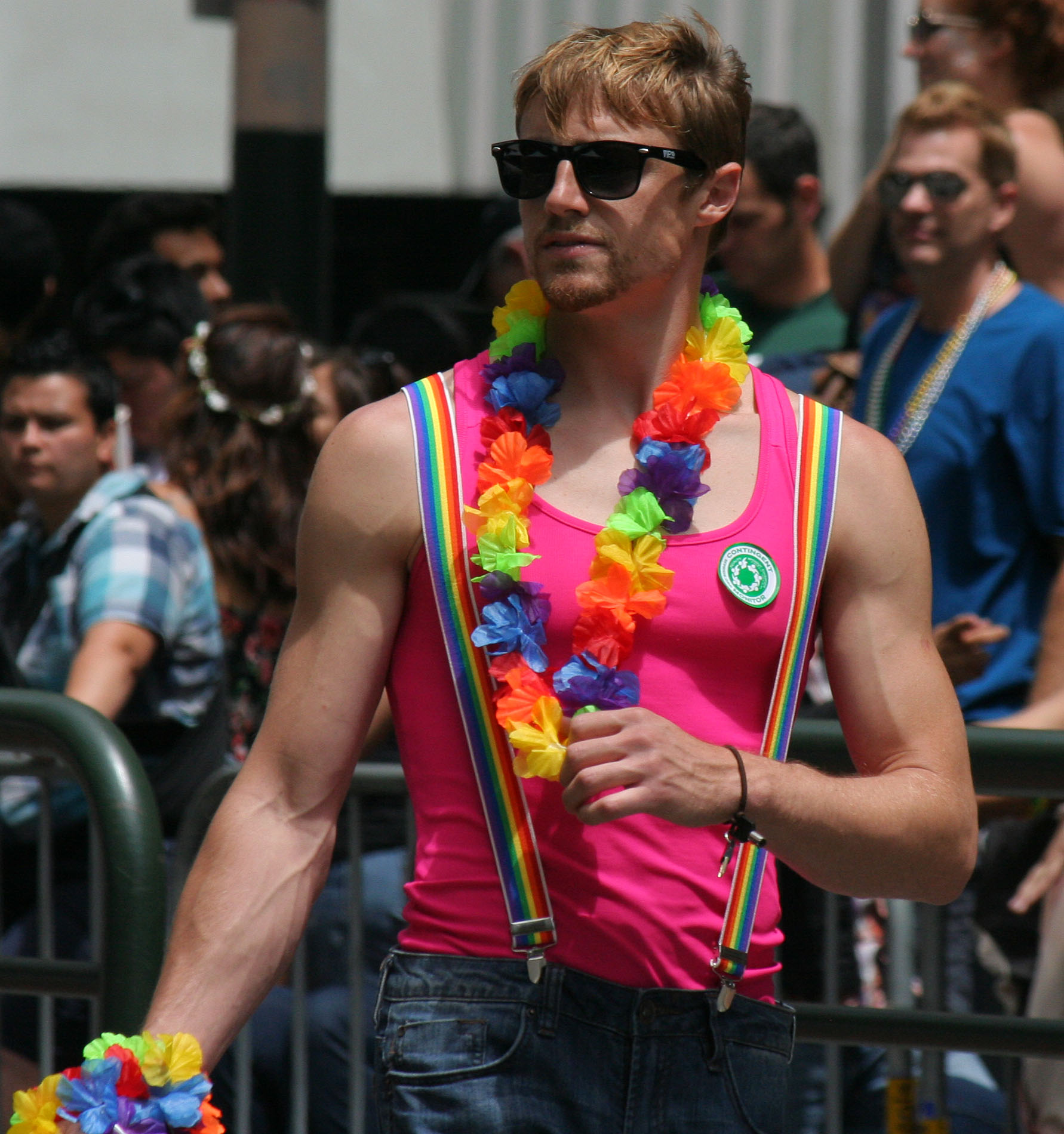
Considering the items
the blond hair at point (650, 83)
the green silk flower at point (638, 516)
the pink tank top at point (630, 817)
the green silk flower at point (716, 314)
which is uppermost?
the blond hair at point (650, 83)

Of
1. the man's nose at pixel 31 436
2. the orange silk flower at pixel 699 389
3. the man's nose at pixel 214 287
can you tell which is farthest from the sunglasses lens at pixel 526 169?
the man's nose at pixel 214 287

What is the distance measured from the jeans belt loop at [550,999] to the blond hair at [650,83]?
1.12m

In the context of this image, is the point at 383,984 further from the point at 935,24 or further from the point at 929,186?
the point at 935,24

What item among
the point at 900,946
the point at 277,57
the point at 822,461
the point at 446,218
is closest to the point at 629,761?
the point at 822,461

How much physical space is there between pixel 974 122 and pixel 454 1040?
2896 millimetres

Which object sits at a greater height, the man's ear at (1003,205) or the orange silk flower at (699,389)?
the man's ear at (1003,205)

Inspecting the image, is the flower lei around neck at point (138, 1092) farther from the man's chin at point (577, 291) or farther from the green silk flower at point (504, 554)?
the man's chin at point (577, 291)

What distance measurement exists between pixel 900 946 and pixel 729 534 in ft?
4.48

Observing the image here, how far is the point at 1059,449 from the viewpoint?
3.96 m

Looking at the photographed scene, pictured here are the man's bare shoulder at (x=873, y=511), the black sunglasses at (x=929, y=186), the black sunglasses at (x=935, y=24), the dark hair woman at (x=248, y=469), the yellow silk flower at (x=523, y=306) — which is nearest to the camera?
the man's bare shoulder at (x=873, y=511)

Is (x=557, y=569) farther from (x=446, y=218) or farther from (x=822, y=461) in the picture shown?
(x=446, y=218)

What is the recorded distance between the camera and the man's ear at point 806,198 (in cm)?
541

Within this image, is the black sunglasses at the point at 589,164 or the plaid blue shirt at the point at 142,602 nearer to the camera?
the black sunglasses at the point at 589,164

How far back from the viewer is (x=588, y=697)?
232 centimetres
